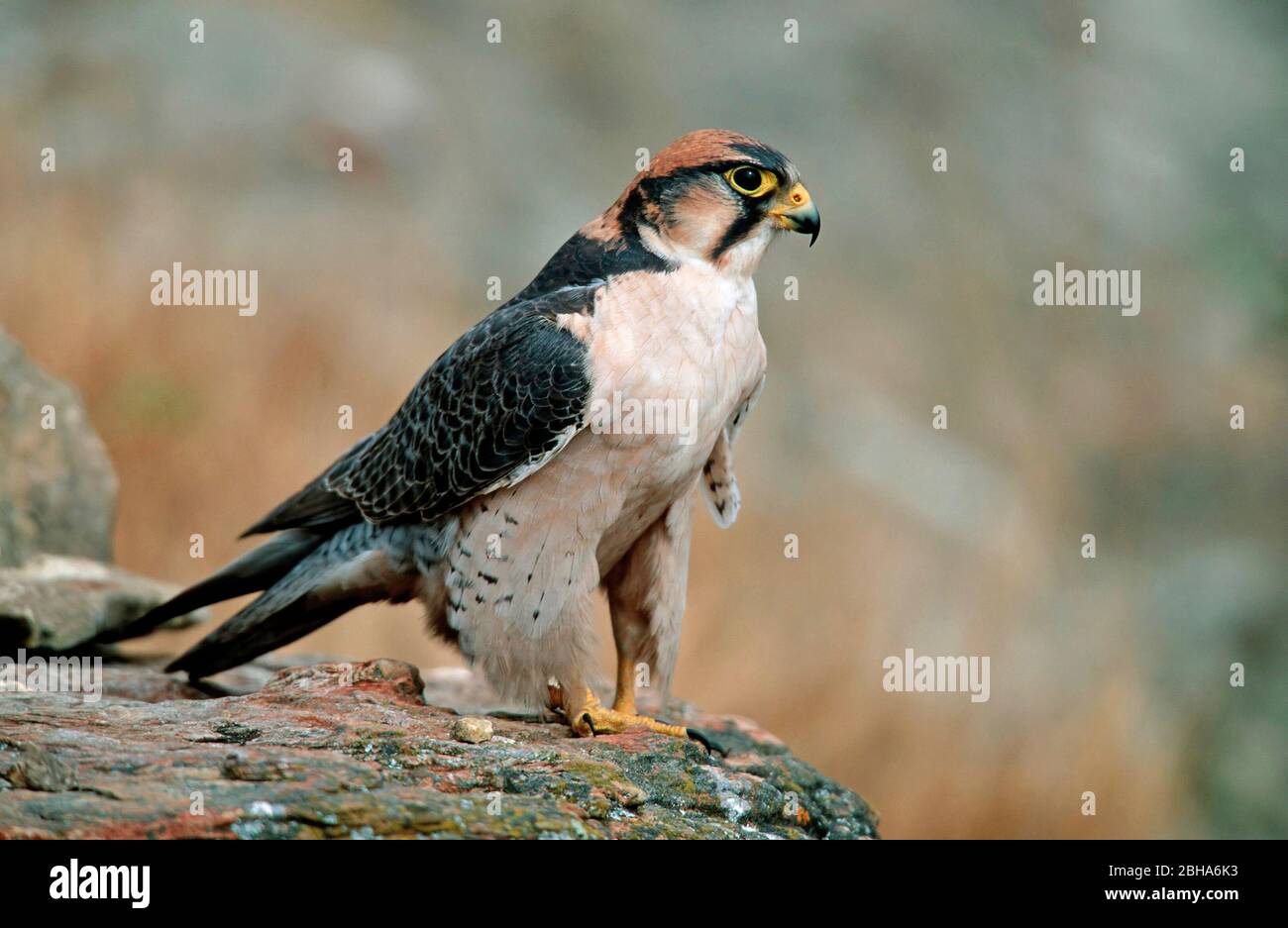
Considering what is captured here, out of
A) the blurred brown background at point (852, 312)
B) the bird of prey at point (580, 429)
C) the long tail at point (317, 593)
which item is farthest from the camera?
the blurred brown background at point (852, 312)

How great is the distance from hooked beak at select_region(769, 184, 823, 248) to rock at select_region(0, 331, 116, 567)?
3.18 metres

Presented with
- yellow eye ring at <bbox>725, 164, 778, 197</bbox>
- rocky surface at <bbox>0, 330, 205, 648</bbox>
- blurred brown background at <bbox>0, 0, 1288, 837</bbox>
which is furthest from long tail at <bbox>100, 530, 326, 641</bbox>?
blurred brown background at <bbox>0, 0, 1288, 837</bbox>

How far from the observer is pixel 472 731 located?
3723mm

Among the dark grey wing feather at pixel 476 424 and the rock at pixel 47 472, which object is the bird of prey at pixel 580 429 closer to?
the dark grey wing feather at pixel 476 424

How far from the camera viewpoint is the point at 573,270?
14.1 feet

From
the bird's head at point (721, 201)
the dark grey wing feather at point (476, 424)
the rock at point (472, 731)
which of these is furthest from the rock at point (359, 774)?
the bird's head at point (721, 201)

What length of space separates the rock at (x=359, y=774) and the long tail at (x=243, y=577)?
0.33 meters

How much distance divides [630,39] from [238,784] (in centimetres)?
859

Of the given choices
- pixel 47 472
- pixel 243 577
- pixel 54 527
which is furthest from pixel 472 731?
pixel 47 472

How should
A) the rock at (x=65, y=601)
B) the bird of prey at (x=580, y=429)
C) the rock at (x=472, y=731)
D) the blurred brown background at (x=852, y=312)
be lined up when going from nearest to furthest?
the rock at (x=472, y=731)
the bird of prey at (x=580, y=429)
the rock at (x=65, y=601)
the blurred brown background at (x=852, y=312)

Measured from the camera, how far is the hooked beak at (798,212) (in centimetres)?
404

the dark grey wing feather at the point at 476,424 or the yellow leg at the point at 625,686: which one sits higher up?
the dark grey wing feather at the point at 476,424

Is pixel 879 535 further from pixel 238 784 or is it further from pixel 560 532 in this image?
pixel 238 784

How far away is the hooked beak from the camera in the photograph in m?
4.04
